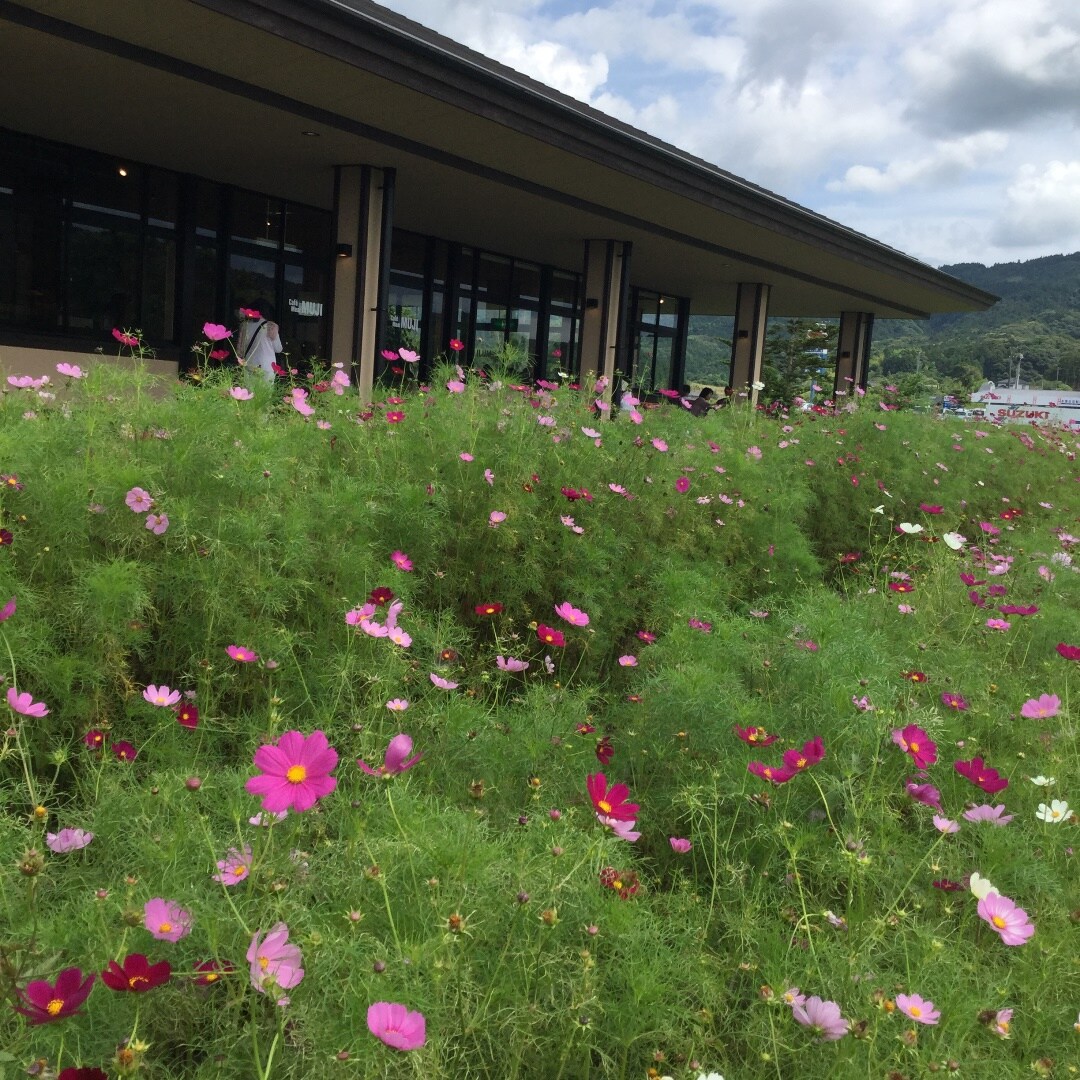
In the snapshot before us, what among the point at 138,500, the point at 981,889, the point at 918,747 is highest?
the point at 138,500

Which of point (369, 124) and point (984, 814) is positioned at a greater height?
point (369, 124)

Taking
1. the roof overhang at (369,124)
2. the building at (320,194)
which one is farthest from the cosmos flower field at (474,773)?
the roof overhang at (369,124)

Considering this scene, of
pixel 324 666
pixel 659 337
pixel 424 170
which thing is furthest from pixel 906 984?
pixel 659 337

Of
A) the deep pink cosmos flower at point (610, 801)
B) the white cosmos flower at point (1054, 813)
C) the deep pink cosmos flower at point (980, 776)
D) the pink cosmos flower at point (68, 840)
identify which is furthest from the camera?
the white cosmos flower at point (1054, 813)

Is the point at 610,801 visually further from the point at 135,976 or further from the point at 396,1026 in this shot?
the point at 135,976

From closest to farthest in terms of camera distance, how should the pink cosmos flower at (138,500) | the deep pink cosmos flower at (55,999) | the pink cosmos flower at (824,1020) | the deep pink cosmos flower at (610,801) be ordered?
the deep pink cosmos flower at (55,999)
the pink cosmos flower at (824,1020)
the deep pink cosmos flower at (610,801)
the pink cosmos flower at (138,500)

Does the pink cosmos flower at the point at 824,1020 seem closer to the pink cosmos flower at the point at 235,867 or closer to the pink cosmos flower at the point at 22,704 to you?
the pink cosmos flower at the point at 235,867

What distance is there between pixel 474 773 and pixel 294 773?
0.91 m

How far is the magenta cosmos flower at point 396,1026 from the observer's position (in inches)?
36.2

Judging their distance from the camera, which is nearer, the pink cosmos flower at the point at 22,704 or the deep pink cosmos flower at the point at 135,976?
the deep pink cosmos flower at the point at 135,976

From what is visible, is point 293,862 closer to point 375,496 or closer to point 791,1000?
point 791,1000

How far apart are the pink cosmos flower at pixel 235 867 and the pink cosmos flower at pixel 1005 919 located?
1.09 metres

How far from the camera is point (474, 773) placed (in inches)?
78.9

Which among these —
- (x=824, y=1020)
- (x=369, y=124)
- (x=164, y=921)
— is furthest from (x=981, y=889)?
(x=369, y=124)
